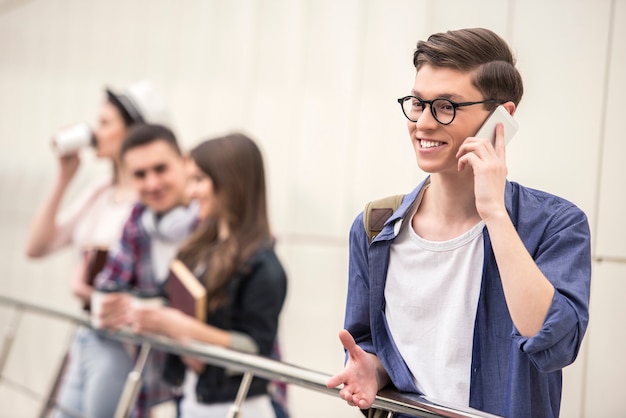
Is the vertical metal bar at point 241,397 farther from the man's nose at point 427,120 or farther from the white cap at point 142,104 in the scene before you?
the white cap at point 142,104

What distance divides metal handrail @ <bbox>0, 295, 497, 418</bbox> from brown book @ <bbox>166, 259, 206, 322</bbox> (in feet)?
0.39

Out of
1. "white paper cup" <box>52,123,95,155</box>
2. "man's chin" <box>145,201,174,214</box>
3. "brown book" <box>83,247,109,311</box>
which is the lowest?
"brown book" <box>83,247,109,311</box>

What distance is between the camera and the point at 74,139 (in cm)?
375

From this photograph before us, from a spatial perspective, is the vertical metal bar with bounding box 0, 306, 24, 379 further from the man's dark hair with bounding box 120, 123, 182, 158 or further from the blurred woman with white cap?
the man's dark hair with bounding box 120, 123, 182, 158

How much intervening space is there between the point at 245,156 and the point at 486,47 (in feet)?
5.21

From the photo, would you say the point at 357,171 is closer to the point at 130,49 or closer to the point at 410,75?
the point at 410,75

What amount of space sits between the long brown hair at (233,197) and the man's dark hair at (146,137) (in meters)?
0.47

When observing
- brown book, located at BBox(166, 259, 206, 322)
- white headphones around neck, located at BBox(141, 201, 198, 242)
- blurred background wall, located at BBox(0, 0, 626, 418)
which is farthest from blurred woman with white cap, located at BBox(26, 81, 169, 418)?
blurred background wall, located at BBox(0, 0, 626, 418)

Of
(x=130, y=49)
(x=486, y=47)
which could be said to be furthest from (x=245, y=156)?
(x=130, y=49)

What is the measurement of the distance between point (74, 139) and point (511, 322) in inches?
110

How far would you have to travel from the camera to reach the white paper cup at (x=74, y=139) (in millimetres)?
3752

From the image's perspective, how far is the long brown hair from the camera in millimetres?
2812

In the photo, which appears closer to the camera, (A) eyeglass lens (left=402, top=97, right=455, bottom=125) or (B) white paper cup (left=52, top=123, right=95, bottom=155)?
(A) eyeglass lens (left=402, top=97, right=455, bottom=125)

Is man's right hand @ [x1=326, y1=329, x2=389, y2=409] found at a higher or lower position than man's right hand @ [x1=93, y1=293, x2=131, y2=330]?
higher
